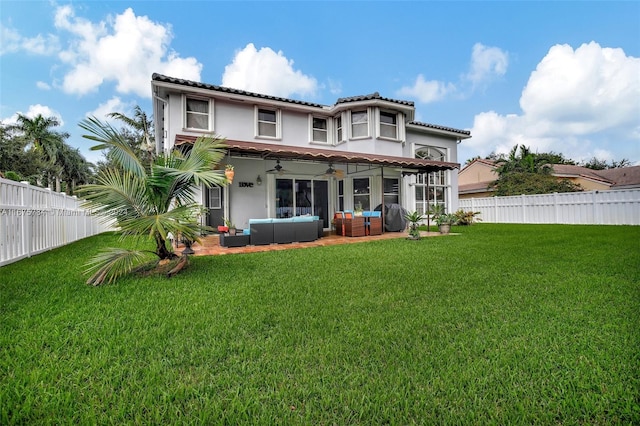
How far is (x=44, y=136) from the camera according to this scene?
30.5 metres

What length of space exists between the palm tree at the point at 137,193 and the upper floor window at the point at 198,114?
6.58 metres

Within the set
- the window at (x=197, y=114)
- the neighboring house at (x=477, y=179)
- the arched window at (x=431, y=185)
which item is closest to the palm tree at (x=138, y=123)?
the window at (x=197, y=114)

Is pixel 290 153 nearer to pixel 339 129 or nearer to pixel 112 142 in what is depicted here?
pixel 112 142

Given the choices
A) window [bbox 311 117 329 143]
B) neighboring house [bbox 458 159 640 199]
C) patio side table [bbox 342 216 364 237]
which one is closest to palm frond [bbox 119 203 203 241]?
patio side table [bbox 342 216 364 237]

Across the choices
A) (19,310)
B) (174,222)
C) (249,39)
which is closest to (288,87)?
(249,39)

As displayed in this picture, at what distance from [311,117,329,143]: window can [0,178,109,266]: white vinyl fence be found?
9.26m

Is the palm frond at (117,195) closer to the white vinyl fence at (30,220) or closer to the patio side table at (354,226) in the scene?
the white vinyl fence at (30,220)

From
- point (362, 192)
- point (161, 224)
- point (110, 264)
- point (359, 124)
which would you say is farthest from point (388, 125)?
point (110, 264)

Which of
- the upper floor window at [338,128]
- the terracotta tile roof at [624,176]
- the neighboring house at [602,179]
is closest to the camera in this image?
the upper floor window at [338,128]

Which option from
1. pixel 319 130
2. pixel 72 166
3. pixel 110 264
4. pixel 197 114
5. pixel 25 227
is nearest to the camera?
pixel 110 264

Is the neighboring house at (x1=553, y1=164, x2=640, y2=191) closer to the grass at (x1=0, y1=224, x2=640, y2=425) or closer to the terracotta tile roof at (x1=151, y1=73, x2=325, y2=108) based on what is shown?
the terracotta tile roof at (x1=151, y1=73, x2=325, y2=108)

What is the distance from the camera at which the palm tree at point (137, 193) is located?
446 cm

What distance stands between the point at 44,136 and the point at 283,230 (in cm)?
3625

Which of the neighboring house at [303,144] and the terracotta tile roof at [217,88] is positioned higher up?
the terracotta tile roof at [217,88]
